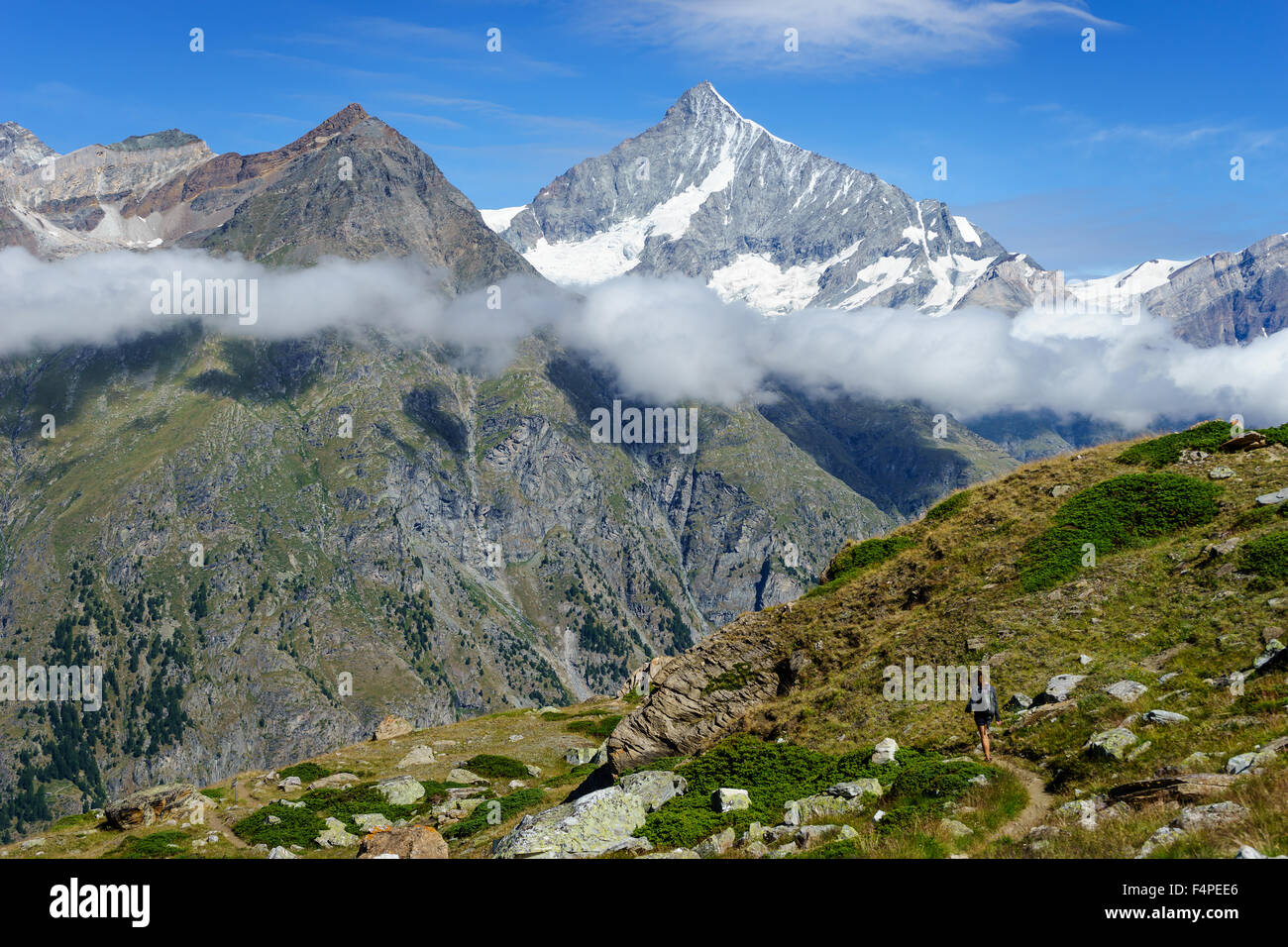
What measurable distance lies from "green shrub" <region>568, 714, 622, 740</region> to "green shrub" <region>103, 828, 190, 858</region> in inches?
1445

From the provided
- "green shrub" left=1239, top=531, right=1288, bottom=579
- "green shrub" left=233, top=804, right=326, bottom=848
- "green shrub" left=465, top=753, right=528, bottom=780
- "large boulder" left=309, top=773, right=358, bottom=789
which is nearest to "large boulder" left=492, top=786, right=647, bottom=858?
"green shrub" left=233, top=804, right=326, bottom=848

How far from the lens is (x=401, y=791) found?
4884cm

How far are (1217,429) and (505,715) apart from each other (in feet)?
235

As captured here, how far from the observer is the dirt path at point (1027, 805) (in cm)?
1786

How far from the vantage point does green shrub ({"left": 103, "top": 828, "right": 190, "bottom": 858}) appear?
39.2m

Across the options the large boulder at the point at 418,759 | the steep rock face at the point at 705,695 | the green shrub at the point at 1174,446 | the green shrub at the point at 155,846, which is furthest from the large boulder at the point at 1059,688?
the large boulder at the point at 418,759

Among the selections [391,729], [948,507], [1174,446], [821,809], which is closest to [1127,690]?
[821,809]

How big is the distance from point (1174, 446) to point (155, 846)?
54.5 m

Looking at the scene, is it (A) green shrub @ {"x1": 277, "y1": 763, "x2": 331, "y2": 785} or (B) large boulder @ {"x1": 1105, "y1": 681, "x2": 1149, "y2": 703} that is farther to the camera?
(A) green shrub @ {"x1": 277, "y1": 763, "x2": 331, "y2": 785}

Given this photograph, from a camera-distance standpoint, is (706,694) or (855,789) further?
(706,694)

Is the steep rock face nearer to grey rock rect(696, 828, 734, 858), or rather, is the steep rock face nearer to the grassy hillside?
the grassy hillside

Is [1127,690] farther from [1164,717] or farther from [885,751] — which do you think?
[885,751]

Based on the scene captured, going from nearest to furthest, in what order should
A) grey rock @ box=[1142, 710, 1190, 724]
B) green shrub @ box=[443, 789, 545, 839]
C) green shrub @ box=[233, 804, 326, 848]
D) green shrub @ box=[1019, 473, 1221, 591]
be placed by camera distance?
grey rock @ box=[1142, 710, 1190, 724] < green shrub @ box=[1019, 473, 1221, 591] < green shrub @ box=[443, 789, 545, 839] < green shrub @ box=[233, 804, 326, 848]
